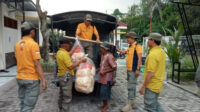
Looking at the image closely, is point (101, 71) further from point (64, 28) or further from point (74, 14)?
Answer: point (64, 28)

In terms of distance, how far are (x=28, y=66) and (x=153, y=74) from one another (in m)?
2.18

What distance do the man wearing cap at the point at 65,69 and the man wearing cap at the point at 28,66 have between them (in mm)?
669

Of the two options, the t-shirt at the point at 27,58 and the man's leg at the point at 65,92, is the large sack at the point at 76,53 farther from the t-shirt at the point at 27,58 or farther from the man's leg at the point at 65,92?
the t-shirt at the point at 27,58

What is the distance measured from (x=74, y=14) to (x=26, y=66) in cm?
318

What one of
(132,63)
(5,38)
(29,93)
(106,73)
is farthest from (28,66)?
(5,38)

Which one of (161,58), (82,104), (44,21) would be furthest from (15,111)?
(44,21)

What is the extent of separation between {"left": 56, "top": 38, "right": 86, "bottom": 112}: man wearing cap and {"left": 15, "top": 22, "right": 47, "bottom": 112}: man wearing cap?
26.3 inches

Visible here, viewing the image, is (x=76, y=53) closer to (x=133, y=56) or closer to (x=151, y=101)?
(x=133, y=56)

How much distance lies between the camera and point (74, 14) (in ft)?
19.5

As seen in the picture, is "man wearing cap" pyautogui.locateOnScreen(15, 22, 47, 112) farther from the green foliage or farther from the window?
the window

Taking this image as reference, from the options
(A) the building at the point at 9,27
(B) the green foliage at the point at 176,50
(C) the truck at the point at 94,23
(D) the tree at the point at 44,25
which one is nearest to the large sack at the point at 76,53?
(C) the truck at the point at 94,23

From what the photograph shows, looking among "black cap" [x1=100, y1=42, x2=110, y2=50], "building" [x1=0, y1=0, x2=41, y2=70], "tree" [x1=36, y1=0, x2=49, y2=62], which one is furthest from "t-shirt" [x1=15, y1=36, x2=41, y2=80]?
"tree" [x1=36, y1=0, x2=49, y2=62]

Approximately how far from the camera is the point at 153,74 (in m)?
3.27

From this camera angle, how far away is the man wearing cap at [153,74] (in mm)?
3246
